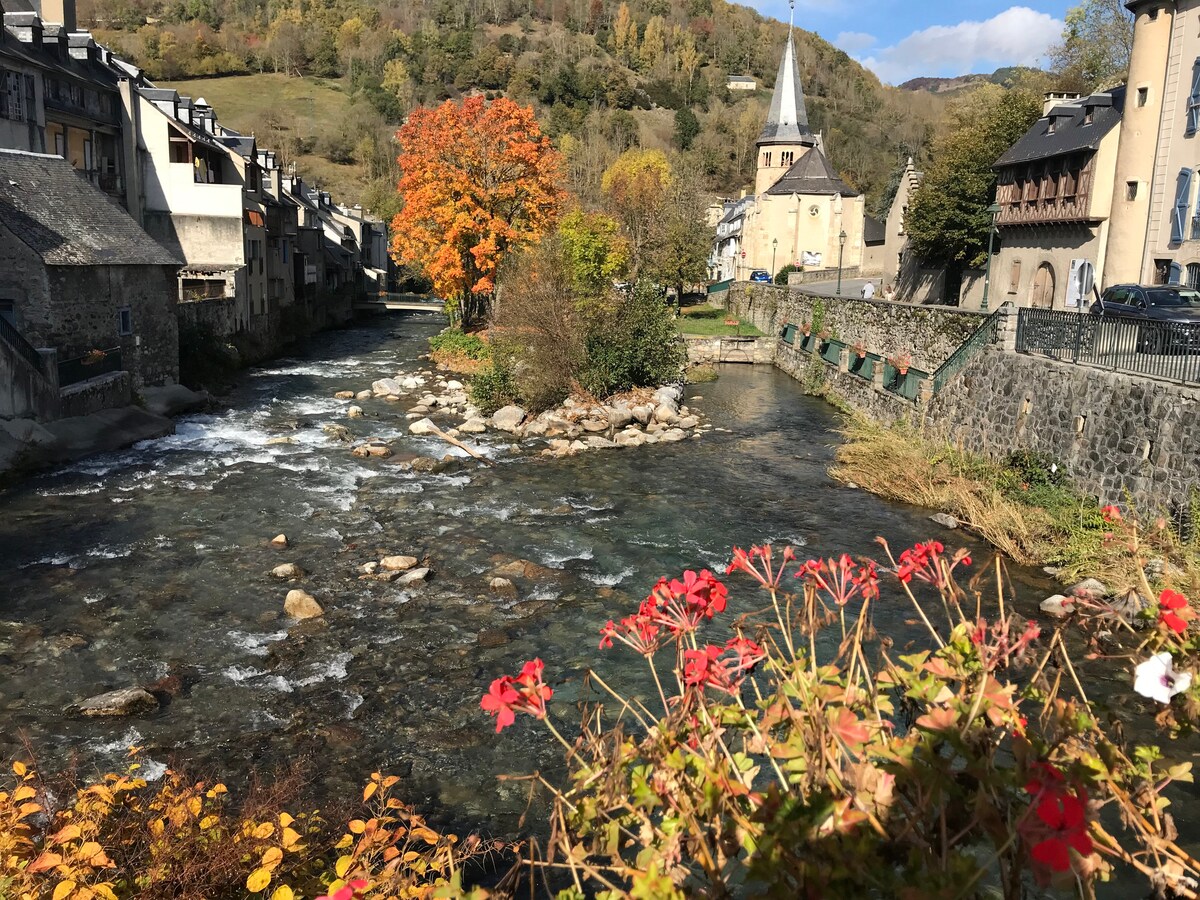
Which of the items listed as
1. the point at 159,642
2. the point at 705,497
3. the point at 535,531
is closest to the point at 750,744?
the point at 159,642

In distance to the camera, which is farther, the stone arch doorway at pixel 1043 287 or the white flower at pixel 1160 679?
the stone arch doorway at pixel 1043 287

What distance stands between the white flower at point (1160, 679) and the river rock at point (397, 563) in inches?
491

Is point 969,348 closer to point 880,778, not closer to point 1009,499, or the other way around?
point 1009,499

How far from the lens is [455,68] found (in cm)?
15412

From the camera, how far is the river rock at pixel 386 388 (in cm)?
3142

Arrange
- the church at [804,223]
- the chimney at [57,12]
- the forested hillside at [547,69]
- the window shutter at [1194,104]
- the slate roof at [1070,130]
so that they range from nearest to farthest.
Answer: the window shutter at [1194,104], the slate roof at [1070,130], the chimney at [57,12], the church at [804,223], the forested hillside at [547,69]

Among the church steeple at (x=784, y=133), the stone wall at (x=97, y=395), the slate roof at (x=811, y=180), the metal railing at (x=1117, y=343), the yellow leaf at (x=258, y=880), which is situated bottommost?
the yellow leaf at (x=258, y=880)

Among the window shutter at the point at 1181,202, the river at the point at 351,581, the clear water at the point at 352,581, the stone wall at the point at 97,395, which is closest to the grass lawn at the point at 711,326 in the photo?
the window shutter at the point at 1181,202

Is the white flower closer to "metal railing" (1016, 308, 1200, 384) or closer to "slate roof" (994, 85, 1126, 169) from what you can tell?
"metal railing" (1016, 308, 1200, 384)

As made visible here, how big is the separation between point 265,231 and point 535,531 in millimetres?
30562

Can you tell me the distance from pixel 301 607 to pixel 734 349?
36.4 meters

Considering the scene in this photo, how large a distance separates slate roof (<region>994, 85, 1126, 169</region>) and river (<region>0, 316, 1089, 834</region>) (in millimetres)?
18125

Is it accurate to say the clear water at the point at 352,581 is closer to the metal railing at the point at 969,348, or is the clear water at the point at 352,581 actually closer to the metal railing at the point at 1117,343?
the metal railing at the point at 969,348

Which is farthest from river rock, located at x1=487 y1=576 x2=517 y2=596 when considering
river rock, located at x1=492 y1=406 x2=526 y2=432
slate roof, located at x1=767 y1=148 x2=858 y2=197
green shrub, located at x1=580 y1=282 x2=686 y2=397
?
slate roof, located at x1=767 y1=148 x2=858 y2=197
